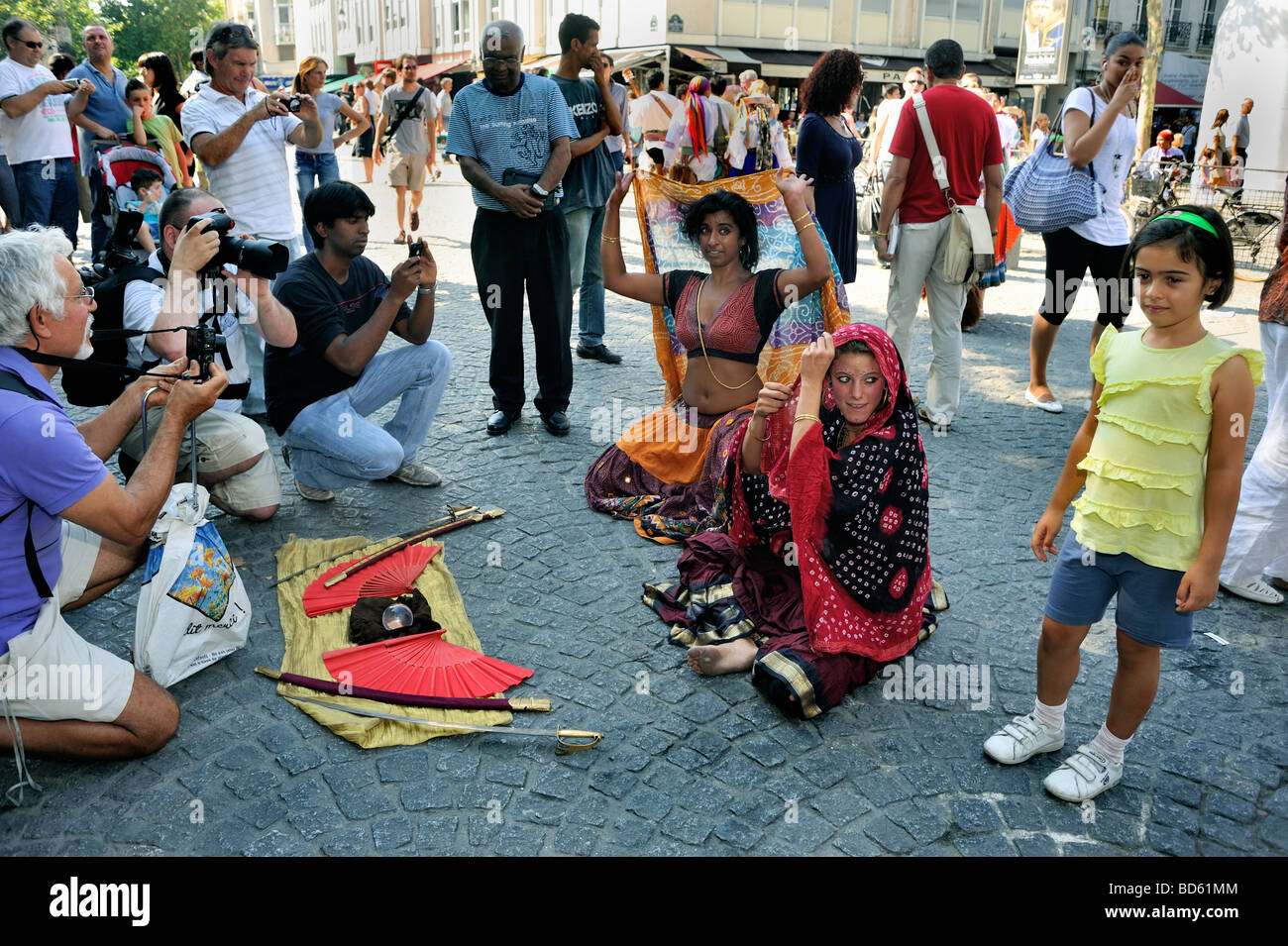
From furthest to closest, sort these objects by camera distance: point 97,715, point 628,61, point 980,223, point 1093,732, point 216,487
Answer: point 628,61, point 980,223, point 216,487, point 1093,732, point 97,715

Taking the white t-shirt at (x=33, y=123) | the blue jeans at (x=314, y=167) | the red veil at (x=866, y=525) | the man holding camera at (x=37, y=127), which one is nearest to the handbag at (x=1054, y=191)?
the red veil at (x=866, y=525)

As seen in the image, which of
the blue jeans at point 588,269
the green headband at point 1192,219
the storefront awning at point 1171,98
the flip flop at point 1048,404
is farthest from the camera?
the storefront awning at point 1171,98

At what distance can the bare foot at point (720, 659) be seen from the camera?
3.21m

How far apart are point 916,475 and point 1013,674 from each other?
77 centimetres

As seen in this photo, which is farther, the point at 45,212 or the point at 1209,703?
the point at 45,212

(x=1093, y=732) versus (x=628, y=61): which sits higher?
(x=628, y=61)

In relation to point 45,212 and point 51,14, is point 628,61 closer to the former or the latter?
point 51,14

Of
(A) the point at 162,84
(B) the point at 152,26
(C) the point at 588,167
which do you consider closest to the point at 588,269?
(C) the point at 588,167

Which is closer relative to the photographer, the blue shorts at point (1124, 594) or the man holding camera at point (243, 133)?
A: the blue shorts at point (1124, 594)

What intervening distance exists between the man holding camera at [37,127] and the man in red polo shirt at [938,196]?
5803 mm

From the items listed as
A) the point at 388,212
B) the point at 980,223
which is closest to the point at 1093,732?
the point at 980,223

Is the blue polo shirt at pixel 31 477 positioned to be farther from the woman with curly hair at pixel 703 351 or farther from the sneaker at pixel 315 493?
the woman with curly hair at pixel 703 351

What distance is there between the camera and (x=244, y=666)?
3.28 metres

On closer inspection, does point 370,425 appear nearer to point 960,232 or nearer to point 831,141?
point 960,232
